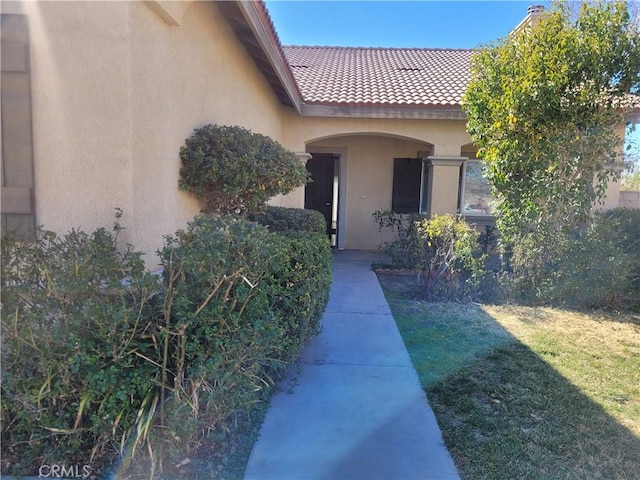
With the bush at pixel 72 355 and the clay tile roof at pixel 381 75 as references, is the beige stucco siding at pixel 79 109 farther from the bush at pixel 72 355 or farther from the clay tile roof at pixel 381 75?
the clay tile roof at pixel 381 75

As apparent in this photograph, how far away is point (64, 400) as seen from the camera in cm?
251

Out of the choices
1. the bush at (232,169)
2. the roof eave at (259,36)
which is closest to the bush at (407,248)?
the bush at (232,169)

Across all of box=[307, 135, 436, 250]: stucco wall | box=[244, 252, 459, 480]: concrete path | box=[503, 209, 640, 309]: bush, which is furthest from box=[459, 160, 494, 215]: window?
box=[244, 252, 459, 480]: concrete path

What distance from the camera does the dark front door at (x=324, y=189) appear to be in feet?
40.0

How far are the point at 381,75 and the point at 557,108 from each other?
6.58 metres

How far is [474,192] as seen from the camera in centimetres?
1107

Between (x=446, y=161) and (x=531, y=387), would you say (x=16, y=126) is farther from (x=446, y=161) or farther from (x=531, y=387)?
(x=446, y=161)

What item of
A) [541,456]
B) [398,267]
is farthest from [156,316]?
[398,267]

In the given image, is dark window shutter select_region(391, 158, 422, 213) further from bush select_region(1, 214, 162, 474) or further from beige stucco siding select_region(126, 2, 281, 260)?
bush select_region(1, 214, 162, 474)

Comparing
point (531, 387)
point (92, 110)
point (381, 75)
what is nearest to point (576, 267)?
point (531, 387)

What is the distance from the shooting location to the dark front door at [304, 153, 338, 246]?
480 inches

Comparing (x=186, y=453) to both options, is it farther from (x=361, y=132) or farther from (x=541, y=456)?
(x=361, y=132)

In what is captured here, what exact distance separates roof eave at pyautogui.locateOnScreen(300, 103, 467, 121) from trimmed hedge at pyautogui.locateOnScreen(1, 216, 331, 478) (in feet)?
24.5

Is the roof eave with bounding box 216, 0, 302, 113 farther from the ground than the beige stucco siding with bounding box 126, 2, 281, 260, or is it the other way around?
the roof eave with bounding box 216, 0, 302, 113
